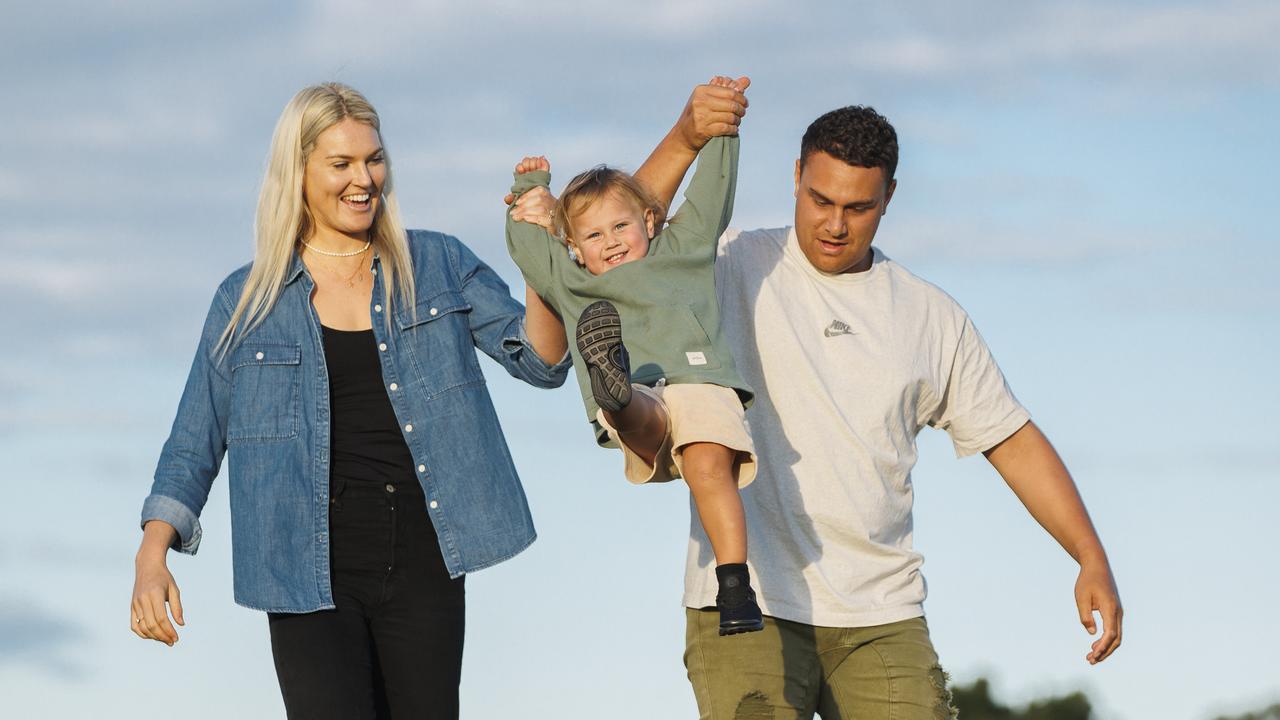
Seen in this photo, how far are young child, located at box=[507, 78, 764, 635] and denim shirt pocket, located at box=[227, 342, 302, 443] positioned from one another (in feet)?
3.18

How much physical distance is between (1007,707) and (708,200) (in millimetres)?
40579

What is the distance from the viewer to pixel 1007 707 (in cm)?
4466

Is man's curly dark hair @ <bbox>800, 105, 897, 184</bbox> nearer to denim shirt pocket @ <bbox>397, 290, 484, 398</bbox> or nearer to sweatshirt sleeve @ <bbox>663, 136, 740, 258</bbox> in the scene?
sweatshirt sleeve @ <bbox>663, 136, 740, 258</bbox>

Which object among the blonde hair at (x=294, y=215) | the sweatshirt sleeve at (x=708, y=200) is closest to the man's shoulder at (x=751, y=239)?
the sweatshirt sleeve at (x=708, y=200)

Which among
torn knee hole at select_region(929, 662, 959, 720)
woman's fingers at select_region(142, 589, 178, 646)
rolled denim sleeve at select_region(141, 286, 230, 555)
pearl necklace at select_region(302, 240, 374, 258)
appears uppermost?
pearl necklace at select_region(302, 240, 374, 258)

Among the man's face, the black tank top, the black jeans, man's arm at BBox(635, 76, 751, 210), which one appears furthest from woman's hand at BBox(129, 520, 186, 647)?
the man's face

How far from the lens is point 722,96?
647cm

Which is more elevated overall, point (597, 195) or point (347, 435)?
point (597, 195)

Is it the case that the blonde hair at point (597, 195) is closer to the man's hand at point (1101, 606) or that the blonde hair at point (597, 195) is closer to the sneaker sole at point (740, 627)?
the sneaker sole at point (740, 627)

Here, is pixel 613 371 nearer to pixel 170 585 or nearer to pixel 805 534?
Result: pixel 805 534

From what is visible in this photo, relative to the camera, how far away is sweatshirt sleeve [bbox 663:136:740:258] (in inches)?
251

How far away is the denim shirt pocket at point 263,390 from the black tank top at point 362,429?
0.47 feet

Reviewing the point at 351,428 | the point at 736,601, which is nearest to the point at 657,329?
the point at 736,601

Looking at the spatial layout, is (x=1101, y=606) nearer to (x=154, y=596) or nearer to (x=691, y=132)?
(x=691, y=132)
